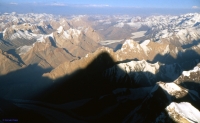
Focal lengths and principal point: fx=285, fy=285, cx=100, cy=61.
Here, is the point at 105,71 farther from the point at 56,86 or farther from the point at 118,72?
the point at 56,86

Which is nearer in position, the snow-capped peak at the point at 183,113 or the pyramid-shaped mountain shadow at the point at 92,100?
the snow-capped peak at the point at 183,113

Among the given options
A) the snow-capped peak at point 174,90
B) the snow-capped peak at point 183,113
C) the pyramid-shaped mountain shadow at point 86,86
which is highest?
the snow-capped peak at point 183,113

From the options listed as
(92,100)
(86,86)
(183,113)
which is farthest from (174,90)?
(86,86)

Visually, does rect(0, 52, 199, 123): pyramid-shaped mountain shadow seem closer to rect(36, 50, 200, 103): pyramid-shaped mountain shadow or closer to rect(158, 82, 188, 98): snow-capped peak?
rect(36, 50, 200, 103): pyramid-shaped mountain shadow

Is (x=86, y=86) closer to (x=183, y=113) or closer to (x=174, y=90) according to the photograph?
(x=174, y=90)

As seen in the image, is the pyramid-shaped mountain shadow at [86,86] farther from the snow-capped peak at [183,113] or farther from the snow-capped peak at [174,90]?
the snow-capped peak at [183,113]

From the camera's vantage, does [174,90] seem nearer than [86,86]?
Yes

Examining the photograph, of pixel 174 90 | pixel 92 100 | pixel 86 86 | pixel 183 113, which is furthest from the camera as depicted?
pixel 86 86

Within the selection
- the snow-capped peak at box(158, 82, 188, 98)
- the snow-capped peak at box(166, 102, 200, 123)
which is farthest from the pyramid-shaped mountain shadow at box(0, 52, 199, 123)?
the snow-capped peak at box(166, 102, 200, 123)

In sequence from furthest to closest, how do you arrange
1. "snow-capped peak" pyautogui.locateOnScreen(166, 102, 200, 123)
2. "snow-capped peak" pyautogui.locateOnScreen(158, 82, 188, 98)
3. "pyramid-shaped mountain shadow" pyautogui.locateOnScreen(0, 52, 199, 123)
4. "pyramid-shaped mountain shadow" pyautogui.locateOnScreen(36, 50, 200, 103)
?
"pyramid-shaped mountain shadow" pyautogui.locateOnScreen(36, 50, 200, 103)
"snow-capped peak" pyautogui.locateOnScreen(158, 82, 188, 98)
"pyramid-shaped mountain shadow" pyautogui.locateOnScreen(0, 52, 199, 123)
"snow-capped peak" pyautogui.locateOnScreen(166, 102, 200, 123)

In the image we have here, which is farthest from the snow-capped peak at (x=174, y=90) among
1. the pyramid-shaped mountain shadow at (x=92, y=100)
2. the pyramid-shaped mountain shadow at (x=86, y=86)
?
the pyramid-shaped mountain shadow at (x=86, y=86)

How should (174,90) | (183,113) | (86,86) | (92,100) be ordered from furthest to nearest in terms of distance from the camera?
(86,86) < (92,100) < (174,90) < (183,113)

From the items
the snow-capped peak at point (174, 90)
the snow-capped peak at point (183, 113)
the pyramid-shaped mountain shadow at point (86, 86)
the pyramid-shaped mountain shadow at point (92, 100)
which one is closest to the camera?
the snow-capped peak at point (183, 113)

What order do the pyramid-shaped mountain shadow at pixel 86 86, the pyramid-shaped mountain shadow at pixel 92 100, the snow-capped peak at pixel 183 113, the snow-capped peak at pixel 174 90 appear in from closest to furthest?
the snow-capped peak at pixel 183 113, the pyramid-shaped mountain shadow at pixel 92 100, the snow-capped peak at pixel 174 90, the pyramid-shaped mountain shadow at pixel 86 86
